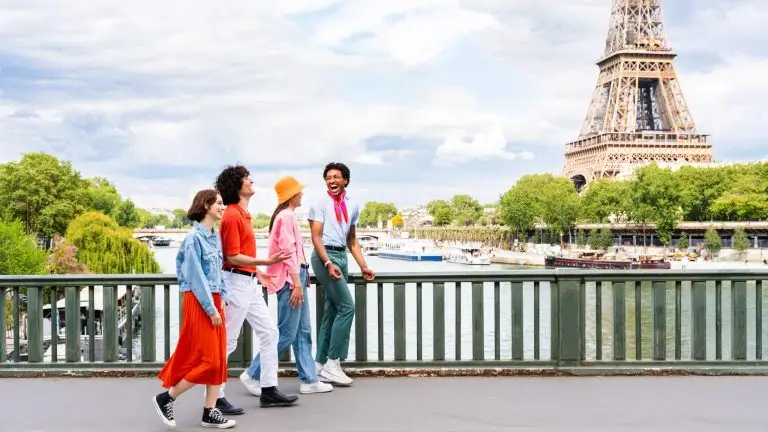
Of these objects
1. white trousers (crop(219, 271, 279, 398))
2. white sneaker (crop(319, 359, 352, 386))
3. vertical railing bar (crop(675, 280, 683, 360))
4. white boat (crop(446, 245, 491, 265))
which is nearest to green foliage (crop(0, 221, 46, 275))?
white sneaker (crop(319, 359, 352, 386))

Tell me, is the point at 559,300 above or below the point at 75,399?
above

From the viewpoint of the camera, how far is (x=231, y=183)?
19.6 feet

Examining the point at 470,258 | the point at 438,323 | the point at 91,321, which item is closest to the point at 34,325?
the point at 91,321

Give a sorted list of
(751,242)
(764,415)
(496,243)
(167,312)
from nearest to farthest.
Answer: (764,415)
(167,312)
(751,242)
(496,243)

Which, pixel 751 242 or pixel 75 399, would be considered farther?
pixel 751 242

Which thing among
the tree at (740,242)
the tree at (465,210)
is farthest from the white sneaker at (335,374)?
the tree at (465,210)

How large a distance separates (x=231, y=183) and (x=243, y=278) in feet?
2.29

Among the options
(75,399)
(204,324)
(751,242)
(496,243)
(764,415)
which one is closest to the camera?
(204,324)

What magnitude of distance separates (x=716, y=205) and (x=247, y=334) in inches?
2935

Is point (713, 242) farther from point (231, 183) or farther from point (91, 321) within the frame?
point (231, 183)

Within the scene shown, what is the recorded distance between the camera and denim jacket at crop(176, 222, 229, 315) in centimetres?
549

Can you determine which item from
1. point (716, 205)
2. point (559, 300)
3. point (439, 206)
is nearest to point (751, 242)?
point (716, 205)

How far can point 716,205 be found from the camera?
75.2 meters

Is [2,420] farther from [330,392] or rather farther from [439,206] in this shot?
[439,206]
